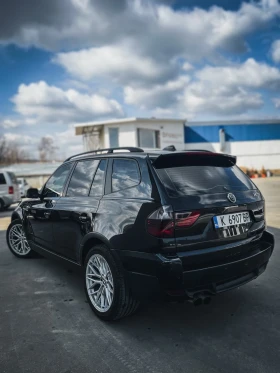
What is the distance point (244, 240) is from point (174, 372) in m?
1.37

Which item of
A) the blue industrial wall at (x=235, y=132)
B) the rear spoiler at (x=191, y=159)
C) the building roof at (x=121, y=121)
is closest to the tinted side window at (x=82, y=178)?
the rear spoiler at (x=191, y=159)

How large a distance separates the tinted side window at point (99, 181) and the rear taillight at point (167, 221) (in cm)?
95

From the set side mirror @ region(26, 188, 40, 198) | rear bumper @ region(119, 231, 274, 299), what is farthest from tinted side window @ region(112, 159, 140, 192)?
side mirror @ region(26, 188, 40, 198)

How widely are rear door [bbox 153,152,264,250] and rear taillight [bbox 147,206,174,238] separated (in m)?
0.05

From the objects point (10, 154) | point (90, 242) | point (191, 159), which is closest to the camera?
point (191, 159)

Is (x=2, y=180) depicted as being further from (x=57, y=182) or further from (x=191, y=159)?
(x=191, y=159)

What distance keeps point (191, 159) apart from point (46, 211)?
7.63ft

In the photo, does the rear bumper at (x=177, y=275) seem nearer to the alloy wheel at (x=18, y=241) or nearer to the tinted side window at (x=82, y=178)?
the tinted side window at (x=82, y=178)

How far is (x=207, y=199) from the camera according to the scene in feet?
8.91

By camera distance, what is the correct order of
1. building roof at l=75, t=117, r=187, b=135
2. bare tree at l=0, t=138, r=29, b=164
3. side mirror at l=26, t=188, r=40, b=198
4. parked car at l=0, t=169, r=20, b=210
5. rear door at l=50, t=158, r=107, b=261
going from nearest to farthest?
rear door at l=50, t=158, r=107, b=261 → side mirror at l=26, t=188, r=40, b=198 → parked car at l=0, t=169, r=20, b=210 → building roof at l=75, t=117, r=187, b=135 → bare tree at l=0, t=138, r=29, b=164

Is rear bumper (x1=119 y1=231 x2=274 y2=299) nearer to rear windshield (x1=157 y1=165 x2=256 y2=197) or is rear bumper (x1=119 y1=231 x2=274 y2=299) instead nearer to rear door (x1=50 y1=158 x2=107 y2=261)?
rear windshield (x1=157 y1=165 x2=256 y2=197)

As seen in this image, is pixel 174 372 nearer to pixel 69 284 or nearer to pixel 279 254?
pixel 69 284

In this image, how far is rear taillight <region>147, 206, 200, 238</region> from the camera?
2.51 meters

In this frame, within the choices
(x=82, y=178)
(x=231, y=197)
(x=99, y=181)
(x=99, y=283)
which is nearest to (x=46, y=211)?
(x=82, y=178)
